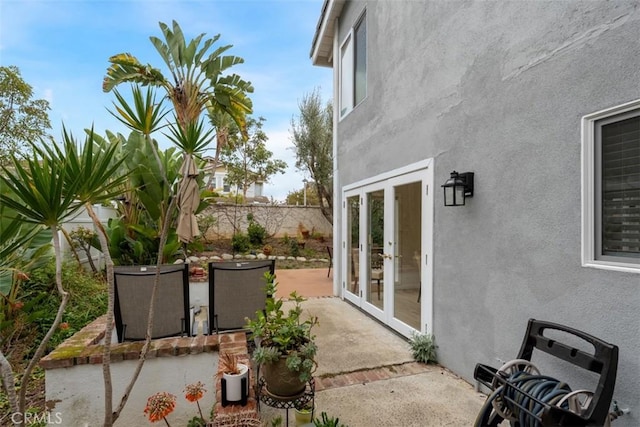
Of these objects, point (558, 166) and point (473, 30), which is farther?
point (473, 30)

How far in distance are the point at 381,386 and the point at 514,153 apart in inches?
109

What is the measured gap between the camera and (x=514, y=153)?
9.93 ft

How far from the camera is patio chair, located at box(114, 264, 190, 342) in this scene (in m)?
3.58

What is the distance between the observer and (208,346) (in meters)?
3.21

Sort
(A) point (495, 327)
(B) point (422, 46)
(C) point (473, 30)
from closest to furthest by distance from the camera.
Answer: (A) point (495, 327) → (C) point (473, 30) → (B) point (422, 46)

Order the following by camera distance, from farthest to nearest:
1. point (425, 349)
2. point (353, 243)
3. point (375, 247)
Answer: point (353, 243), point (375, 247), point (425, 349)

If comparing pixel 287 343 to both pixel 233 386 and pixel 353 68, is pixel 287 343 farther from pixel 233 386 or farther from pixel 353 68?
pixel 353 68

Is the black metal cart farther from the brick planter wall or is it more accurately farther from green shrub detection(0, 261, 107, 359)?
green shrub detection(0, 261, 107, 359)

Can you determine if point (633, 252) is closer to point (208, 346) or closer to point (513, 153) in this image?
point (513, 153)

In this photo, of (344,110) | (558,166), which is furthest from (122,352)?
(344,110)

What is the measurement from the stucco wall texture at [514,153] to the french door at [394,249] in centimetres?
29

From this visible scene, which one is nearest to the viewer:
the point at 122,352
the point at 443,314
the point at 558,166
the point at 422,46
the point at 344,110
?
the point at 558,166

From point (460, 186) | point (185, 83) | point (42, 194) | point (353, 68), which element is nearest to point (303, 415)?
point (42, 194)

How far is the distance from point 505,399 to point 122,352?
3.24 meters
